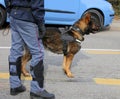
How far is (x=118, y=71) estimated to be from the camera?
25.4 feet

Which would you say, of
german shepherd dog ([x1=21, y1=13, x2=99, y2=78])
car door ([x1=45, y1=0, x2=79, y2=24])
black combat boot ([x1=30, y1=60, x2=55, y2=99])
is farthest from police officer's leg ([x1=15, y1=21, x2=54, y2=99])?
car door ([x1=45, y1=0, x2=79, y2=24])

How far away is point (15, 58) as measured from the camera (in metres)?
5.75

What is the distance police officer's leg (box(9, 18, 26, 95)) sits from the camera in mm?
5672

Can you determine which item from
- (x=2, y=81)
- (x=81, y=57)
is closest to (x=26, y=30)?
(x=2, y=81)

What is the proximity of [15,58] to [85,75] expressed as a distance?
1942 millimetres

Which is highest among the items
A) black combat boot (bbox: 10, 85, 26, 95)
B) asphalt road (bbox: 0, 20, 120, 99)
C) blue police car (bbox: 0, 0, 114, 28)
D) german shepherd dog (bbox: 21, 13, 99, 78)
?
german shepherd dog (bbox: 21, 13, 99, 78)

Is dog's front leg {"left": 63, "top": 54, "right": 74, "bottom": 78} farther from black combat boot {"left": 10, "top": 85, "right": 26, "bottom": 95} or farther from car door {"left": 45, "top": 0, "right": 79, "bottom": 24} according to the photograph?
car door {"left": 45, "top": 0, "right": 79, "bottom": 24}

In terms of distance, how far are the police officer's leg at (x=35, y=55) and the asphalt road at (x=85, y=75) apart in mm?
315

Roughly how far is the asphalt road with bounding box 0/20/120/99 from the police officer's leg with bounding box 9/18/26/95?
13 cm

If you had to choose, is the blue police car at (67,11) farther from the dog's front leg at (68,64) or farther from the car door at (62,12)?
the dog's front leg at (68,64)

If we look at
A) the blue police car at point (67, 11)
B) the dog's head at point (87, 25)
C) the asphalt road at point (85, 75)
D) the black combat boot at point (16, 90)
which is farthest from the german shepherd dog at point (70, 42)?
the blue police car at point (67, 11)

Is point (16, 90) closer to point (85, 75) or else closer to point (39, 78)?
point (39, 78)

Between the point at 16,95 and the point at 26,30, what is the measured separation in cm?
102

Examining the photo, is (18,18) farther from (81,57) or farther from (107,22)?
(107,22)
